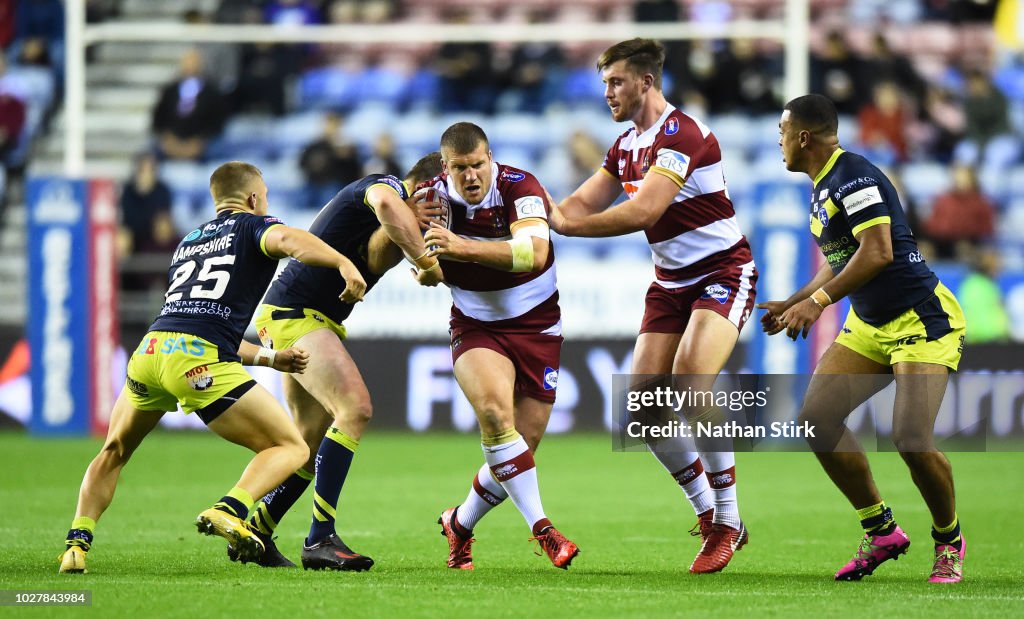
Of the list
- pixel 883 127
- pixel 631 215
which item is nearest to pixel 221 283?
pixel 631 215

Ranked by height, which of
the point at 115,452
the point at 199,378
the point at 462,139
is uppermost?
the point at 462,139

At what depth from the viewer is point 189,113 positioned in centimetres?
1759

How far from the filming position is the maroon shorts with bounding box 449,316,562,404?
292 inches

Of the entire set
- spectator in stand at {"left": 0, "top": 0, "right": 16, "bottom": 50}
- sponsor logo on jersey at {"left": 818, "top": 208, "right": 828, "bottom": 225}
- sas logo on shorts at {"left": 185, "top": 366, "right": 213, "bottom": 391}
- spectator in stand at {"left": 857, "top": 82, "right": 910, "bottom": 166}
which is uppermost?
spectator in stand at {"left": 0, "top": 0, "right": 16, "bottom": 50}

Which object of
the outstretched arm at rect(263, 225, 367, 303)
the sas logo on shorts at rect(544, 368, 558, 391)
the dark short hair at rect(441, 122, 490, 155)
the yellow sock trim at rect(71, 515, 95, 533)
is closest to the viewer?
the outstretched arm at rect(263, 225, 367, 303)

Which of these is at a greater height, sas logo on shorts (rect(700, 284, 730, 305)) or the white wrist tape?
sas logo on shorts (rect(700, 284, 730, 305))

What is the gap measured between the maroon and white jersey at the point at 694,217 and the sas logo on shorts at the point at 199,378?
2.46 m

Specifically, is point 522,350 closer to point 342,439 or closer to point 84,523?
point 342,439

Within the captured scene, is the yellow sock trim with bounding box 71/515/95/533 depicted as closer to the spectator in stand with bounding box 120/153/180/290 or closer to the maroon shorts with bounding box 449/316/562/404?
the maroon shorts with bounding box 449/316/562/404

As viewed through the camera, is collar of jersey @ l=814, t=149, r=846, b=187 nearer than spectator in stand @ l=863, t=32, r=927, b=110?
Yes

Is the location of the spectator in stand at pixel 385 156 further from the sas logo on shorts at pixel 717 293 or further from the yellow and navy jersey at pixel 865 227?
the yellow and navy jersey at pixel 865 227

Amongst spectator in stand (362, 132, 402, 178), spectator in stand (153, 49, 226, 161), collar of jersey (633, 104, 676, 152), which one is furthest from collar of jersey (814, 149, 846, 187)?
spectator in stand (153, 49, 226, 161)

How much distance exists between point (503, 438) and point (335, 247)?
137 centimetres

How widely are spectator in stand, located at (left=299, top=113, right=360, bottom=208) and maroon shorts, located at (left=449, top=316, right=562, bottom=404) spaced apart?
32.2 feet
